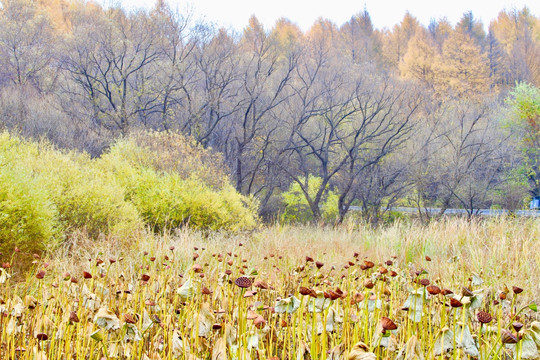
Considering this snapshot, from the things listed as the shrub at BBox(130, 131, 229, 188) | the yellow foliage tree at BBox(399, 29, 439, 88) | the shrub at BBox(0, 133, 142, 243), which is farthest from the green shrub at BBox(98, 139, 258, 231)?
the yellow foliage tree at BBox(399, 29, 439, 88)

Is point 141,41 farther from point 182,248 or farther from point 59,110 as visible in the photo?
point 182,248

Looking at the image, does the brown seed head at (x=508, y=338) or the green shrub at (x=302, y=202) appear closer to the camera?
the brown seed head at (x=508, y=338)

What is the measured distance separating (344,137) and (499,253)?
50.4 ft

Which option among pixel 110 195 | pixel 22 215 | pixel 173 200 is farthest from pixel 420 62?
pixel 22 215

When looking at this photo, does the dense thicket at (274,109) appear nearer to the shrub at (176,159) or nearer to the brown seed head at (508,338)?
the shrub at (176,159)

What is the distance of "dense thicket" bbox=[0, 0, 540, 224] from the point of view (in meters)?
19.2

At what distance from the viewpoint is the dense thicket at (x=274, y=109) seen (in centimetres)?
1922

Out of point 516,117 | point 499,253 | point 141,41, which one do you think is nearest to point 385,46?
point 516,117

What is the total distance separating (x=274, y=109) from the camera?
21.8 m

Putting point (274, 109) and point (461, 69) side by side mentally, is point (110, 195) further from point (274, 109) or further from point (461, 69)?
point (461, 69)

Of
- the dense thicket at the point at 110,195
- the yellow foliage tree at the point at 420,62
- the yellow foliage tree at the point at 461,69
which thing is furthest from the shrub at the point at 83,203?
the yellow foliage tree at the point at 461,69

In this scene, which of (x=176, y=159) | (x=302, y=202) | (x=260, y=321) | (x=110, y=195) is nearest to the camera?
(x=260, y=321)

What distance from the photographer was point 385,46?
45.9 metres

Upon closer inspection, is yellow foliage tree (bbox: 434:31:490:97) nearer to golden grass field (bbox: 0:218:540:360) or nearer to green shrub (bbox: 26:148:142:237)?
green shrub (bbox: 26:148:142:237)
